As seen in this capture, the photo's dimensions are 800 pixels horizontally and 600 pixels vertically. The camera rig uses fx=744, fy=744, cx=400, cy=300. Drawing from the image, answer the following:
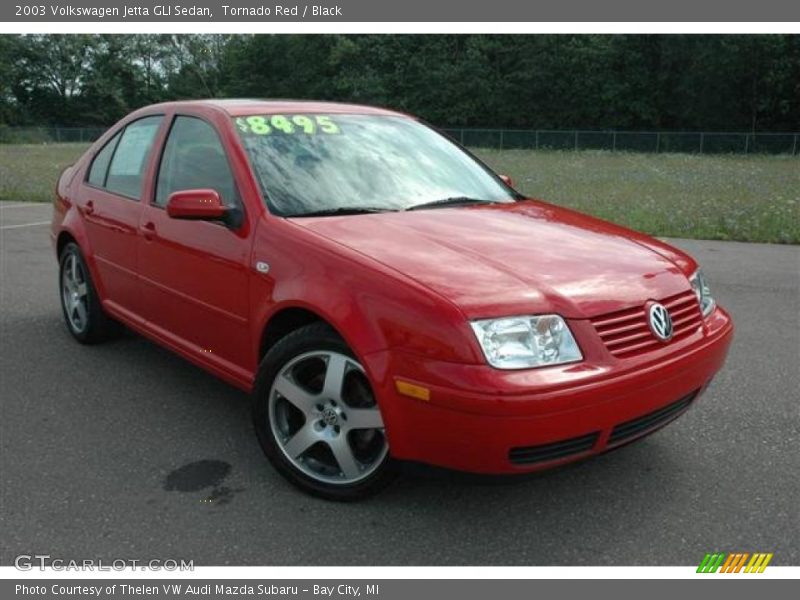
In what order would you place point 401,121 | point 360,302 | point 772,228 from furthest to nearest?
point 772,228 → point 401,121 → point 360,302

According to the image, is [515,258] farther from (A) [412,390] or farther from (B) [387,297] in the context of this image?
(A) [412,390]

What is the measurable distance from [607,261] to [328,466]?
142 centimetres

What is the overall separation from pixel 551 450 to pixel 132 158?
10.4ft

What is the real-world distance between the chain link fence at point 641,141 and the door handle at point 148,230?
40.2m

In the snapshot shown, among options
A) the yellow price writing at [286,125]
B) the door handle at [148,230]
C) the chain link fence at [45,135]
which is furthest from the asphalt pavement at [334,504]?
the chain link fence at [45,135]

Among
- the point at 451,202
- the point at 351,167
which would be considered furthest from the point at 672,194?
the point at 351,167

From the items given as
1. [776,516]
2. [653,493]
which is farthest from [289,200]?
[776,516]

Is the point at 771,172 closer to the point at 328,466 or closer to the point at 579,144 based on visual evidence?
the point at 579,144

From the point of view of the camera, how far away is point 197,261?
359 cm

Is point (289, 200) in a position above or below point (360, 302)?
above

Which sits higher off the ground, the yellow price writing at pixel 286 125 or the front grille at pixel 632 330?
the yellow price writing at pixel 286 125

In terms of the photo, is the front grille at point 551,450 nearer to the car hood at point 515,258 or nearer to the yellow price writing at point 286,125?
the car hood at point 515,258

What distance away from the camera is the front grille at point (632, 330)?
2.69 meters

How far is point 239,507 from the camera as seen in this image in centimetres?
298
